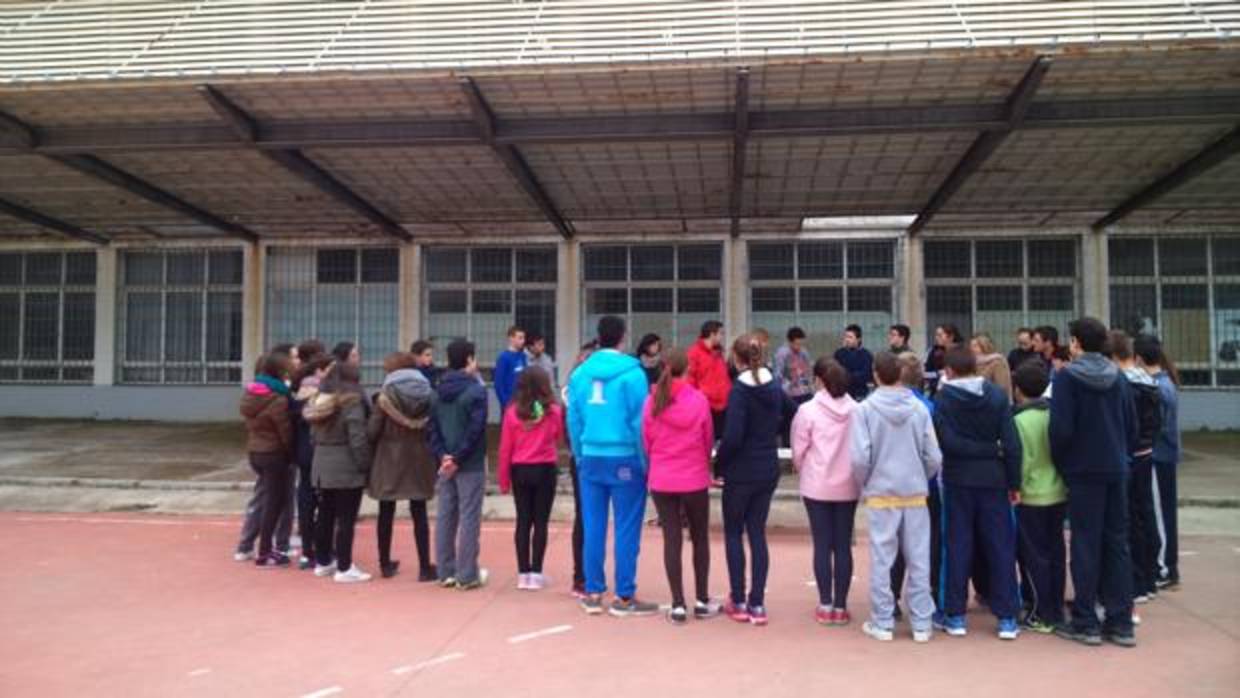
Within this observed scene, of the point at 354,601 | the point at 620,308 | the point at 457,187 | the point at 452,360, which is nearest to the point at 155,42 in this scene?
the point at 457,187

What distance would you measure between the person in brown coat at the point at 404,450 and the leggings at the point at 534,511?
2.24 ft

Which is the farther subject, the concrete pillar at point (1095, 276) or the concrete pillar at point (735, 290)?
the concrete pillar at point (735, 290)

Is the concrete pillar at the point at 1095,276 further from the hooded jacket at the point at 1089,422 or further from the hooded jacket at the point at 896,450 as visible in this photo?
the hooded jacket at the point at 896,450

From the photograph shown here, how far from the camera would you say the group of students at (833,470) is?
4.85 metres

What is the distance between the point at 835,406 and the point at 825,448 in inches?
11.1

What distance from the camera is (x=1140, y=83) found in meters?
9.17

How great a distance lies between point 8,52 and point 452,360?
317 inches

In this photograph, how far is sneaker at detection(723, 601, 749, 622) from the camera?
203 inches

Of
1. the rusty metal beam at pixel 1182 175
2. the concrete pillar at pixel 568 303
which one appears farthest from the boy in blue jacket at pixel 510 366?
the rusty metal beam at pixel 1182 175

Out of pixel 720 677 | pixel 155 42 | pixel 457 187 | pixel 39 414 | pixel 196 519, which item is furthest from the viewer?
pixel 39 414

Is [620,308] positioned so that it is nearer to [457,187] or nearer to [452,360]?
[457,187]

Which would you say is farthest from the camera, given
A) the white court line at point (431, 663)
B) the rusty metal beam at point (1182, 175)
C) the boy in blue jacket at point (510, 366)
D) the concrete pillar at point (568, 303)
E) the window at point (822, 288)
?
the concrete pillar at point (568, 303)

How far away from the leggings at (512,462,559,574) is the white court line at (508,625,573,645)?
38.5 inches

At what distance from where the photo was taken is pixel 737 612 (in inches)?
205
